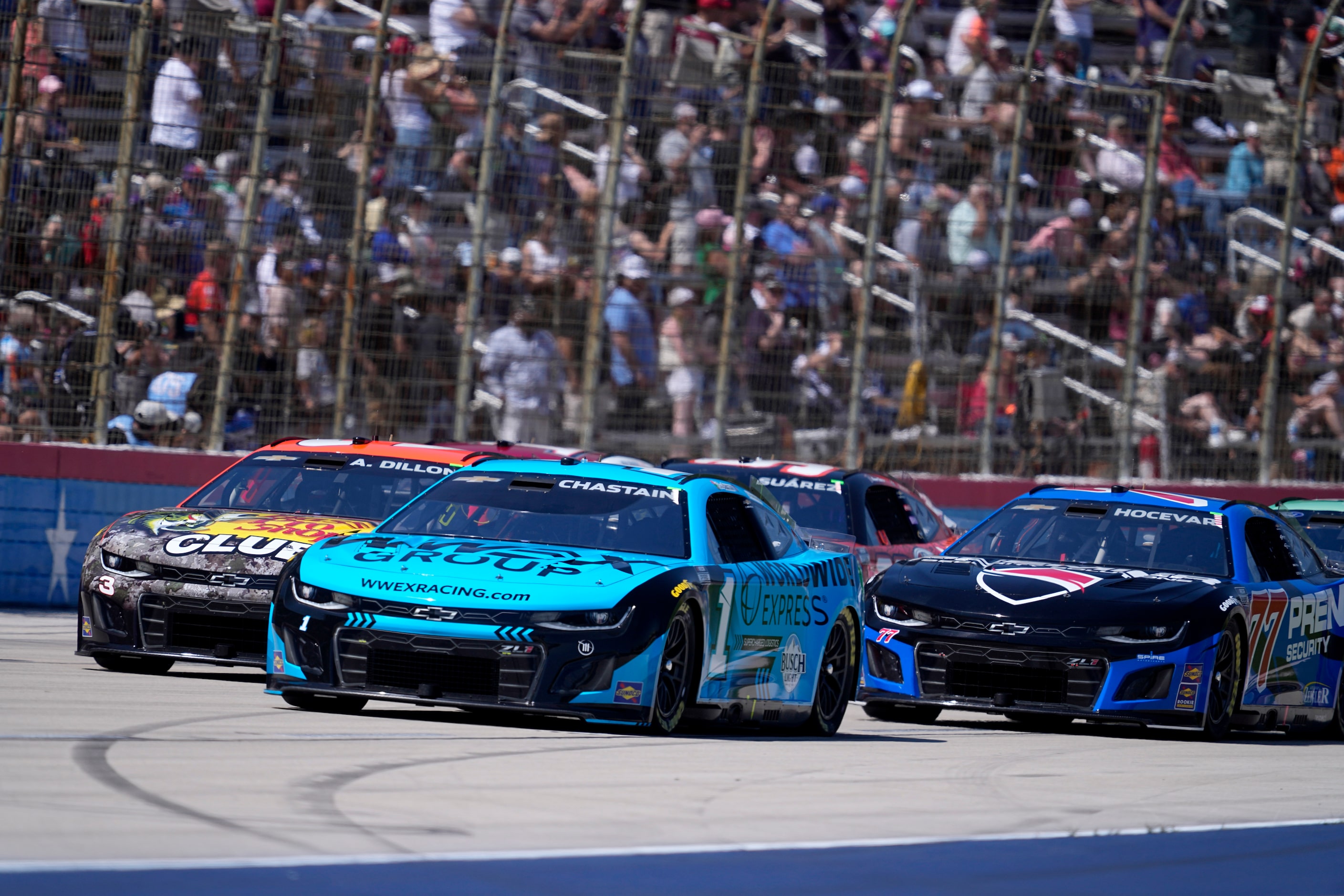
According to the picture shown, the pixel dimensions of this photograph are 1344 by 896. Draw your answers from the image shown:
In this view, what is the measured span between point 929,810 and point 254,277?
9.84 metres

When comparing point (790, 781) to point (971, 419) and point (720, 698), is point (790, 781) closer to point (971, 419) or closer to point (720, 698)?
point (720, 698)

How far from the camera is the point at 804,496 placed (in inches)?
548

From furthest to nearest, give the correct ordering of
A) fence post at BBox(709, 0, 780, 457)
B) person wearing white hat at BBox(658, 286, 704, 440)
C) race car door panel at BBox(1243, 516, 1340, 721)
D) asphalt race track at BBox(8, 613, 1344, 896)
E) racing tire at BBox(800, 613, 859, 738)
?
fence post at BBox(709, 0, 780, 457)
person wearing white hat at BBox(658, 286, 704, 440)
race car door panel at BBox(1243, 516, 1340, 721)
racing tire at BBox(800, 613, 859, 738)
asphalt race track at BBox(8, 613, 1344, 896)

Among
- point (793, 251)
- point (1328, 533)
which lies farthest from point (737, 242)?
point (1328, 533)

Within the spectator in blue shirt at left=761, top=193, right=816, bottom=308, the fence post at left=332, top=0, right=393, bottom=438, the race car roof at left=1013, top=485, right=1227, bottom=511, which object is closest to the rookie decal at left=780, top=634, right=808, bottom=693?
the race car roof at left=1013, top=485, right=1227, bottom=511

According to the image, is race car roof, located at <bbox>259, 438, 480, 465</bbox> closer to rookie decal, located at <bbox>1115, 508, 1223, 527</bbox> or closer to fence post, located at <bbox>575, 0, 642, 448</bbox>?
rookie decal, located at <bbox>1115, 508, 1223, 527</bbox>

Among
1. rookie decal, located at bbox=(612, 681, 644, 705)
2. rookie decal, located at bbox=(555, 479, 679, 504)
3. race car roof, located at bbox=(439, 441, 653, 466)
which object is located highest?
rookie decal, located at bbox=(555, 479, 679, 504)

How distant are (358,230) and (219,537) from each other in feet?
19.8

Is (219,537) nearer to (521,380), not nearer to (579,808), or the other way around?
(579,808)

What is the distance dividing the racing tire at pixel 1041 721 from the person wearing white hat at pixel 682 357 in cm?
574

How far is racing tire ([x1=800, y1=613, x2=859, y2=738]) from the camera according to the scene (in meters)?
9.93

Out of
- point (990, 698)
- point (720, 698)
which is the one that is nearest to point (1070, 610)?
point (990, 698)

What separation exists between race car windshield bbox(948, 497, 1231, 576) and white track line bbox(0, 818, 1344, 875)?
4.35 metres

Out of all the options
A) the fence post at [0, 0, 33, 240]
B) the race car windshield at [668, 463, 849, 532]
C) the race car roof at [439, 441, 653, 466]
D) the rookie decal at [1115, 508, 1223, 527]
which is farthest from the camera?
the fence post at [0, 0, 33, 240]
